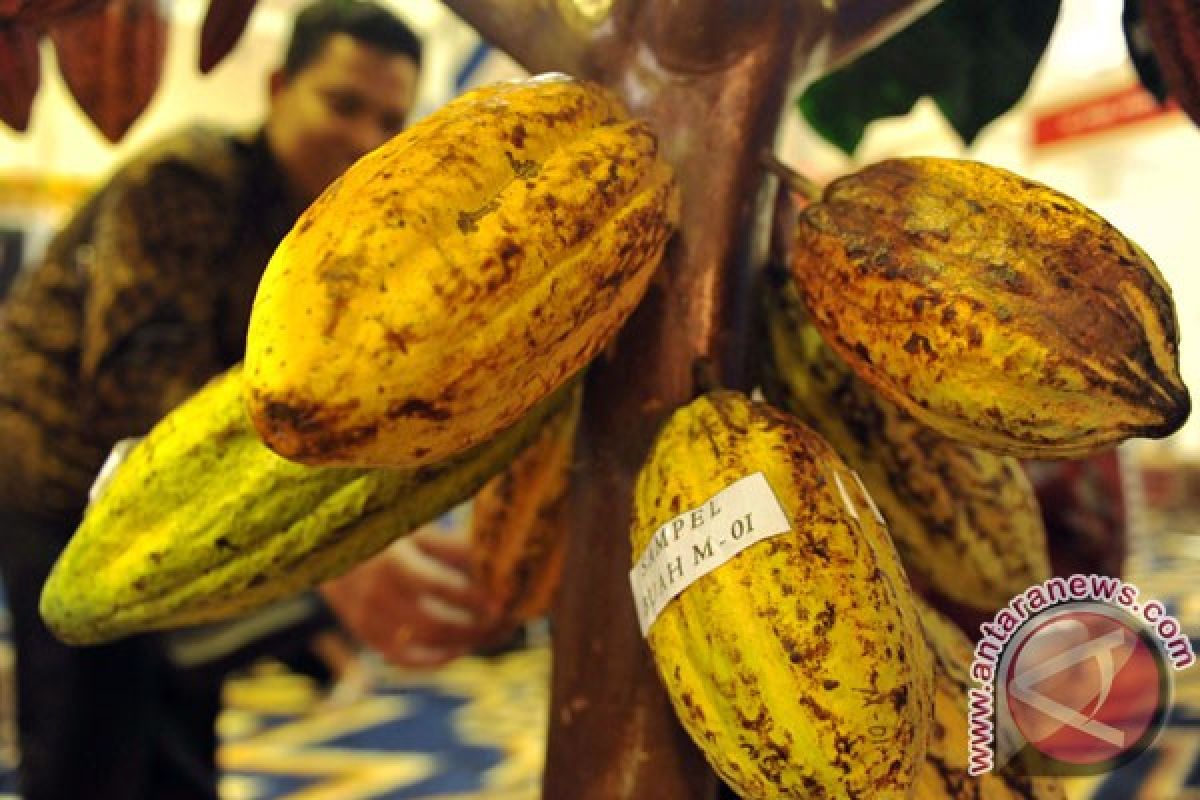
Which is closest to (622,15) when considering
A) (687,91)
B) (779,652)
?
(687,91)

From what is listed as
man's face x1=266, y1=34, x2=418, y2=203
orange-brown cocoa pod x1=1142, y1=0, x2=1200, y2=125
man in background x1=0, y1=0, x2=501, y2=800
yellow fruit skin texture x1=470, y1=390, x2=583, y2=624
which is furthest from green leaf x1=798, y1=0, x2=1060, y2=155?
man's face x1=266, y1=34, x2=418, y2=203

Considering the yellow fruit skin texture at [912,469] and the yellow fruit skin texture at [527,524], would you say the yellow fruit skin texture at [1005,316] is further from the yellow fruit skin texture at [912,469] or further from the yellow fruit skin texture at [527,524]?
the yellow fruit skin texture at [527,524]

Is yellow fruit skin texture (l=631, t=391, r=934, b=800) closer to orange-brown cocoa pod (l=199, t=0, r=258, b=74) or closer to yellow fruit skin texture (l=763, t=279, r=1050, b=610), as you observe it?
yellow fruit skin texture (l=763, t=279, r=1050, b=610)

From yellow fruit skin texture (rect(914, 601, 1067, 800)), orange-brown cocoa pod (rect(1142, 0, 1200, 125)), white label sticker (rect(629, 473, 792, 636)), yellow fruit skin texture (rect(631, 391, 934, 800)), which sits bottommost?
yellow fruit skin texture (rect(914, 601, 1067, 800))

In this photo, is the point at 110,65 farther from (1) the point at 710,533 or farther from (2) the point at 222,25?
(1) the point at 710,533

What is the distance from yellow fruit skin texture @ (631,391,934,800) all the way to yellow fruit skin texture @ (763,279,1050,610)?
0.10 m

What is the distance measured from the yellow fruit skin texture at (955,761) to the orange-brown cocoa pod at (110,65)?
0.45 m

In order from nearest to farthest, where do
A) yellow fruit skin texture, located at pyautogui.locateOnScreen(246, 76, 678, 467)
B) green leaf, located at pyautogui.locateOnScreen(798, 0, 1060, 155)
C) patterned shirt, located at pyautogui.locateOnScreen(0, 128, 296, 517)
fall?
yellow fruit skin texture, located at pyautogui.locateOnScreen(246, 76, 678, 467) < green leaf, located at pyautogui.locateOnScreen(798, 0, 1060, 155) < patterned shirt, located at pyautogui.locateOnScreen(0, 128, 296, 517)

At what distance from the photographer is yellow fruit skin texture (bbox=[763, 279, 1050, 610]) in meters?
0.48

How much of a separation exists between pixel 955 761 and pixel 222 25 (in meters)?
0.42

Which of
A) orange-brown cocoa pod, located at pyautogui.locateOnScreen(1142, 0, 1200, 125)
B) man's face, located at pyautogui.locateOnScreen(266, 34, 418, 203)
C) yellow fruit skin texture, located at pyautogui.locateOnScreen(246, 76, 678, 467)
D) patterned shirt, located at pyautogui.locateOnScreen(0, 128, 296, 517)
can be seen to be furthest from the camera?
man's face, located at pyautogui.locateOnScreen(266, 34, 418, 203)

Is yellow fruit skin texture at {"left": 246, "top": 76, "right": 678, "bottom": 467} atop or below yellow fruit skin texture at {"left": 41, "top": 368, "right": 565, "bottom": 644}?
atop

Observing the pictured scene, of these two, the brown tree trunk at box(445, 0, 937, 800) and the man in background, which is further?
the man in background

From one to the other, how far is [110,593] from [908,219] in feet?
1.18
